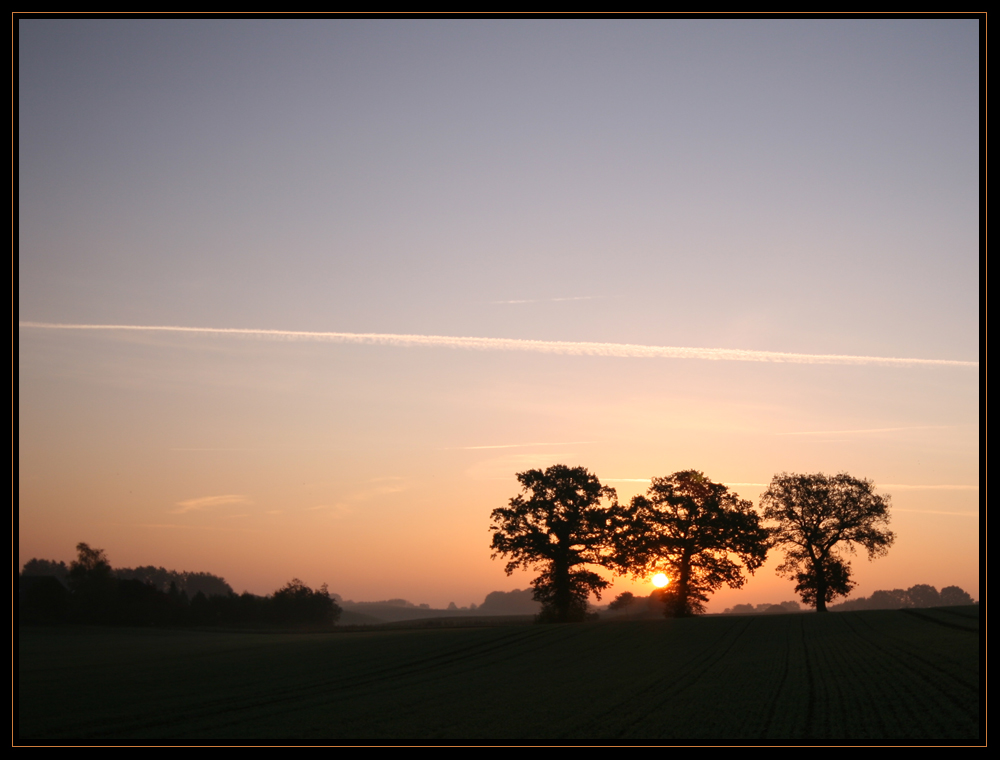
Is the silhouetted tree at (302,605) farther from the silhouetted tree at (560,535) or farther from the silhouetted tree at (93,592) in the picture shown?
the silhouetted tree at (560,535)

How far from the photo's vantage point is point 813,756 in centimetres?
1338

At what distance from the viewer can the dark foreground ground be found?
55.1 ft

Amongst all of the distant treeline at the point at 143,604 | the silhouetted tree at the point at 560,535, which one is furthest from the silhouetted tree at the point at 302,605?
the silhouetted tree at the point at 560,535

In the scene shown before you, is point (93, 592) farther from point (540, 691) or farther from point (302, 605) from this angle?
point (540, 691)

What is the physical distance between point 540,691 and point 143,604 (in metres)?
72.7

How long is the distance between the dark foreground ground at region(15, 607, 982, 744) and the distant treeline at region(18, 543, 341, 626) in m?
41.3

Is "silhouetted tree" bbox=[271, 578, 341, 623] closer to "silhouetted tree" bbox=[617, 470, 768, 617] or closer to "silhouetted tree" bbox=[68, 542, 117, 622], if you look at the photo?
"silhouetted tree" bbox=[68, 542, 117, 622]

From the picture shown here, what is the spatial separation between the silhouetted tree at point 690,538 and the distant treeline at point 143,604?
4869 cm

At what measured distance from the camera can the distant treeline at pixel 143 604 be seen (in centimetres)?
7731

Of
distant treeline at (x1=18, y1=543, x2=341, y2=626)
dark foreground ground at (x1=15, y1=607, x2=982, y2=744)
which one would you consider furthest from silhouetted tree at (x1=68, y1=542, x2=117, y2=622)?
dark foreground ground at (x1=15, y1=607, x2=982, y2=744)

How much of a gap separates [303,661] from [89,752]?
2068cm

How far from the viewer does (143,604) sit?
8194 centimetres

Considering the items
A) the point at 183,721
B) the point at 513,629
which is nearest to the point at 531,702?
the point at 183,721
